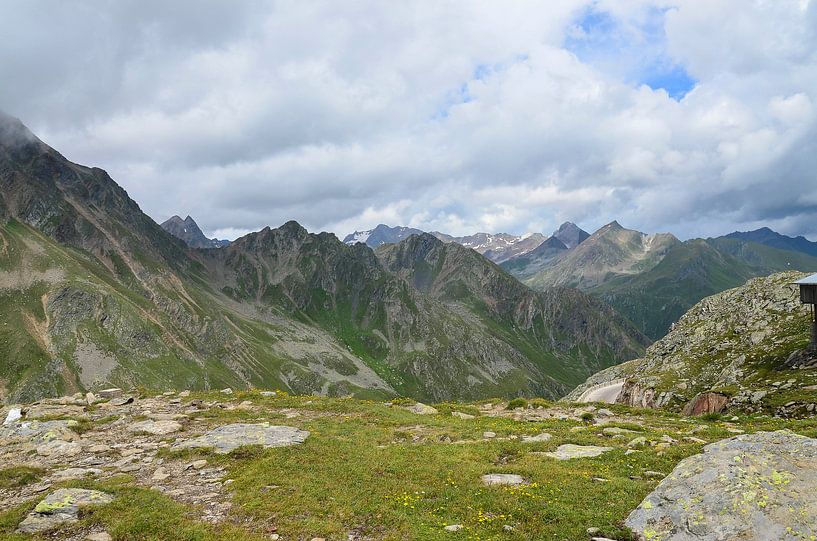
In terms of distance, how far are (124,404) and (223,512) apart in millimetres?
28269

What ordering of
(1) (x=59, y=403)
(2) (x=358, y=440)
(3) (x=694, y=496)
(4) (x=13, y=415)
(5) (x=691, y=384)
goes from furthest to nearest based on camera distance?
(5) (x=691, y=384) < (1) (x=59, y=403) < (4) (x=13, y=415) < (2) (x=358, y=440) < (3) (x=694, y=496)

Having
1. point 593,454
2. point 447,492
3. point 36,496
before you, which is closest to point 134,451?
point 36,496

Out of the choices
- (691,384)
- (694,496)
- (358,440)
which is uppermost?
(694,496)

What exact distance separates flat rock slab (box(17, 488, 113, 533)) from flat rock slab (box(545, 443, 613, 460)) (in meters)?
21.9

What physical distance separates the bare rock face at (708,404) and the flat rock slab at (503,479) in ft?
107

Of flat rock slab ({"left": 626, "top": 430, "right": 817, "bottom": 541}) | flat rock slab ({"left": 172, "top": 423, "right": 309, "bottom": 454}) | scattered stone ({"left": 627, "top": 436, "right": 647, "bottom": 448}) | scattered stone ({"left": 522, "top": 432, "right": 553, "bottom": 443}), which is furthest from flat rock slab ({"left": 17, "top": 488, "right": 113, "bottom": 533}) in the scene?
scattered stone ({"left": 627, "top": 436, "right": 647, "bottom": 448})

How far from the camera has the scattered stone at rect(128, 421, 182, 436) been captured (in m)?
30.9

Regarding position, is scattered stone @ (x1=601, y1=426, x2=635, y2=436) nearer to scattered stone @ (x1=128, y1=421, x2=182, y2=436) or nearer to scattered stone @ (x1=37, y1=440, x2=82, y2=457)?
scattered stone @ (x1=128, y1=421, x2=182, y2=436)

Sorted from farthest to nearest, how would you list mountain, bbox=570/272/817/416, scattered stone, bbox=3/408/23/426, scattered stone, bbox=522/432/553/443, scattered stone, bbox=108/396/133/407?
mountain, bbox=570/272/817/416 → scattered stone, bbox=108/396/133/407 → scattered stone, bbox=3/408/23/426 → scattered stone, bbox=522/432/553/443

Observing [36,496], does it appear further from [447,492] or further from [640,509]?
[640,509]

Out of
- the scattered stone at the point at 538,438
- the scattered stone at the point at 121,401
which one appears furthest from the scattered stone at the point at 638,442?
the scattered stone at the point at 121,401

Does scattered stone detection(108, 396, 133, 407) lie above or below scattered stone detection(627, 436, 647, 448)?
below

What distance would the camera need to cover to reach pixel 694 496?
15.9 m

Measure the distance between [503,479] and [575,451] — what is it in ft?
20.4
